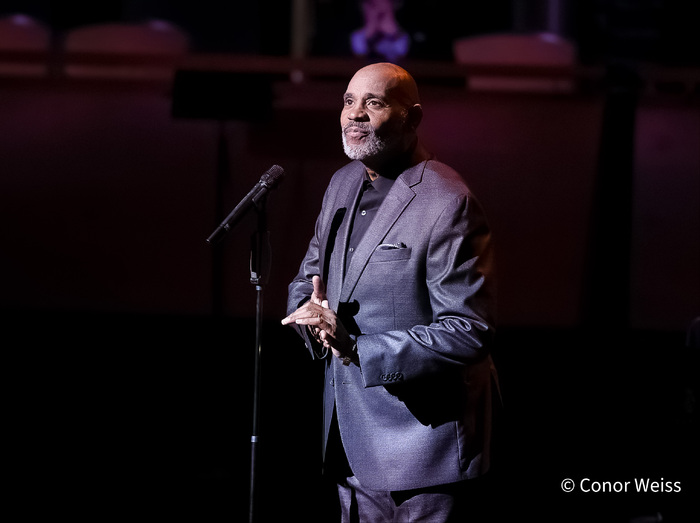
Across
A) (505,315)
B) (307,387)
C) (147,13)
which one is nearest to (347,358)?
(307,387)

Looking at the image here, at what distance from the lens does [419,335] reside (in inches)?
71.7

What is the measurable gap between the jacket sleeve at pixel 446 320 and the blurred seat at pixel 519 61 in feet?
13.2

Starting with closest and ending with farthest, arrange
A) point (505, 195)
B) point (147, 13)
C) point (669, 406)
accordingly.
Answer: point (669, 406), point (505, 195), point (147, 13)

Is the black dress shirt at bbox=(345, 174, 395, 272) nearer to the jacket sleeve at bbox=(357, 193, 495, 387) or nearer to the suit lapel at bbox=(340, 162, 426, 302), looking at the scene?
the suit lapel at bbox=(340, 162, 426, 302)

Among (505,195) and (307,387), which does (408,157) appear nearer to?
(307,387)

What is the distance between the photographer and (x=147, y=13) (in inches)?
262

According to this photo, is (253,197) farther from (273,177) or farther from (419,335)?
(419,335)

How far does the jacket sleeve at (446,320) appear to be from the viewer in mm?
1797

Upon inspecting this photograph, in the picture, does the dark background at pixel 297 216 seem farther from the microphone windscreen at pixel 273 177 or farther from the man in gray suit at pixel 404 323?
the man in gray suit at pixel 404 323

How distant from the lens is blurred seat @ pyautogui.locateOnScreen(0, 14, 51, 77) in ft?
19.1

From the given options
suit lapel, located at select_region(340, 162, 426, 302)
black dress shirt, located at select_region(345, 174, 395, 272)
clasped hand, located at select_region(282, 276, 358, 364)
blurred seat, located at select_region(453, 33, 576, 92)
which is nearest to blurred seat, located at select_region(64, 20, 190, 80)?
blurred seat, located at select_region(453, 33, 576, 92)

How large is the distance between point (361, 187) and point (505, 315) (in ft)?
12.6

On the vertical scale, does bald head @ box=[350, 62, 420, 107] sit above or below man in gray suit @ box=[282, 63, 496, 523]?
above

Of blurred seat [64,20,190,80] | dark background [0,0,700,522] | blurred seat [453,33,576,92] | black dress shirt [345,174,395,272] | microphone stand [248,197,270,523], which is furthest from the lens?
blurred seat [64,20,190,80]
